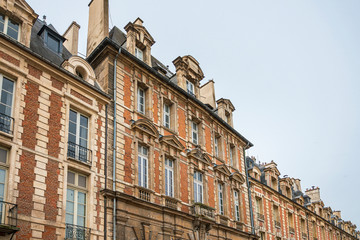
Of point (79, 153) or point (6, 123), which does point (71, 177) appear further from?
point (6, 123)

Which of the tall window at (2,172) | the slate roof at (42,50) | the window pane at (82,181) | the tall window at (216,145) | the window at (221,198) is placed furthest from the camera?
the tall window at (216,145)

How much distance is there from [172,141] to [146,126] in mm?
1849

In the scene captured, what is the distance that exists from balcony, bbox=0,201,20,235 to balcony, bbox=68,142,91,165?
295 centimetres

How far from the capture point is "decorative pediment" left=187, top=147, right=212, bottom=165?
64.5 ft

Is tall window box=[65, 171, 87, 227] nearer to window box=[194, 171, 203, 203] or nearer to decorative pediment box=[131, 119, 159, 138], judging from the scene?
decorative pediment box=[131, 119, 159, 138]

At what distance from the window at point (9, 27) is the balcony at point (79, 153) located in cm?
408

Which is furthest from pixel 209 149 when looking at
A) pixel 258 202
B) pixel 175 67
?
pixel 258 202

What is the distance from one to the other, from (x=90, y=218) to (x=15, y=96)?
15.3ft

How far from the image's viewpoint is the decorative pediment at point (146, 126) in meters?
16.7

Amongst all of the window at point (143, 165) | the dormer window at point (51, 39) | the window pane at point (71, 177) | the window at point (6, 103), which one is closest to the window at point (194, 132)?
the window at point (143, 165)

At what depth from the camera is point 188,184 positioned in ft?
62.8

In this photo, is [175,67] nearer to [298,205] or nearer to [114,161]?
[114,161]

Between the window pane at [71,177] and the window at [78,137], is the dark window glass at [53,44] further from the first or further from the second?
the window pane at [71,177]

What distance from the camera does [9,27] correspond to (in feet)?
44.0
